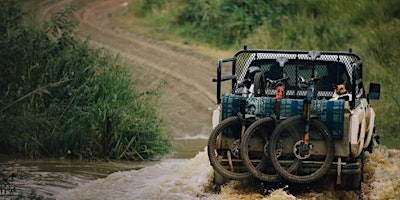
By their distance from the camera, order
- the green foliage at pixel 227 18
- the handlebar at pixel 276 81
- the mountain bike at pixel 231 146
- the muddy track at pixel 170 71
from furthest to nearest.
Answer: the green foliage at pixel 227 18, the muddy track at pixel 170 71, the handlebar at pixel 276 81, the mountain bike at pixel 231 146

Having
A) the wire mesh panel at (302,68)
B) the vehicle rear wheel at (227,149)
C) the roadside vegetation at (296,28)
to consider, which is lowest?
the vehicle rear wheel at (227,149)

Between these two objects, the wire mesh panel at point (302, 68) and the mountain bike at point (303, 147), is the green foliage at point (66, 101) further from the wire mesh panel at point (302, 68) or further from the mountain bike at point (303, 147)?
the mountain bike at point (303, 147)

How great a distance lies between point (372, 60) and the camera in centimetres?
1903

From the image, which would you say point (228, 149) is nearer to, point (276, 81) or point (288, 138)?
point (288, 138)

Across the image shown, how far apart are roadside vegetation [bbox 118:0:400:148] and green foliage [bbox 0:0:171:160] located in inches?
164

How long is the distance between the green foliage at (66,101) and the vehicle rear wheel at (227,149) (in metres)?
3.98

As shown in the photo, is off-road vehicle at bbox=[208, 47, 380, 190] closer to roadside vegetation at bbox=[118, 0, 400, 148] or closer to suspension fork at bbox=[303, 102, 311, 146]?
suspension fork at bbox=[303, 102, 311, 146]

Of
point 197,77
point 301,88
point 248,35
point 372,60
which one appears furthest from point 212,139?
point 248,35

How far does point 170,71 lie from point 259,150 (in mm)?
12209

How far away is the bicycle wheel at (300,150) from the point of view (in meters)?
9.85

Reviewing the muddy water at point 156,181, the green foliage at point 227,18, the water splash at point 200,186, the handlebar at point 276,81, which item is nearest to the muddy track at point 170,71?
the green foliage at point 227,18

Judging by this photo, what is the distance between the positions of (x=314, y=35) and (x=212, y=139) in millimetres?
12276

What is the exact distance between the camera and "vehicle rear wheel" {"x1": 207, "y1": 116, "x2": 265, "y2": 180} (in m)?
10.1

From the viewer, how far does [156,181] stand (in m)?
12.0
